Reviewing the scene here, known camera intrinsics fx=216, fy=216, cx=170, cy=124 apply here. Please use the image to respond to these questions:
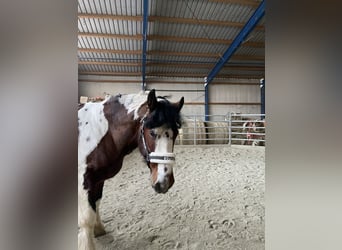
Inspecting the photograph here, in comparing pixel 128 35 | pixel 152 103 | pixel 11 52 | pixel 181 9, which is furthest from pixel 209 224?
pixel 128 35

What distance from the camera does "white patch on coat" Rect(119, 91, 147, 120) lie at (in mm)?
1370

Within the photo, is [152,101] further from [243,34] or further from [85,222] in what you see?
[243,34]

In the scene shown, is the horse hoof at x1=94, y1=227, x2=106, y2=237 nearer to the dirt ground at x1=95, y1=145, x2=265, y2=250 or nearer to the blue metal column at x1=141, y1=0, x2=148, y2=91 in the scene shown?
the dirt ground at x1=95, y1=145, x2=265, y2=250

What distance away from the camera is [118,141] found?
1.35 meters

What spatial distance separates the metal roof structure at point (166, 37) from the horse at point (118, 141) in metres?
4.79

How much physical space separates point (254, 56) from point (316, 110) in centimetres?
913

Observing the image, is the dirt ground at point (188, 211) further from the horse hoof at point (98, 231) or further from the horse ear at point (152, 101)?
the horse ear at point (152, 101)

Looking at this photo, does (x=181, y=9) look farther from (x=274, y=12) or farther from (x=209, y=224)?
(x=274, y=12)

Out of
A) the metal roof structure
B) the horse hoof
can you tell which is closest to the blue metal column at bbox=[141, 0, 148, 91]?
the metal roof structure

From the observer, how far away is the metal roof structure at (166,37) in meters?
5.64

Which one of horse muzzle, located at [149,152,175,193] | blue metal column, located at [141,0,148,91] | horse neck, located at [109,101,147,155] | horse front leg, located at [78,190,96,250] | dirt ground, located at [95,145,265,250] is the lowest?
dirt ground, located at [95,145,265,250]

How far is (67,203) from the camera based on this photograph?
0.26m

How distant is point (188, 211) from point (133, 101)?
52.0 inches

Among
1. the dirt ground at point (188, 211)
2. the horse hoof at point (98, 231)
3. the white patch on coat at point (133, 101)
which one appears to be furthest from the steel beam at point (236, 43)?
the horse hoof at point (98, 231)
